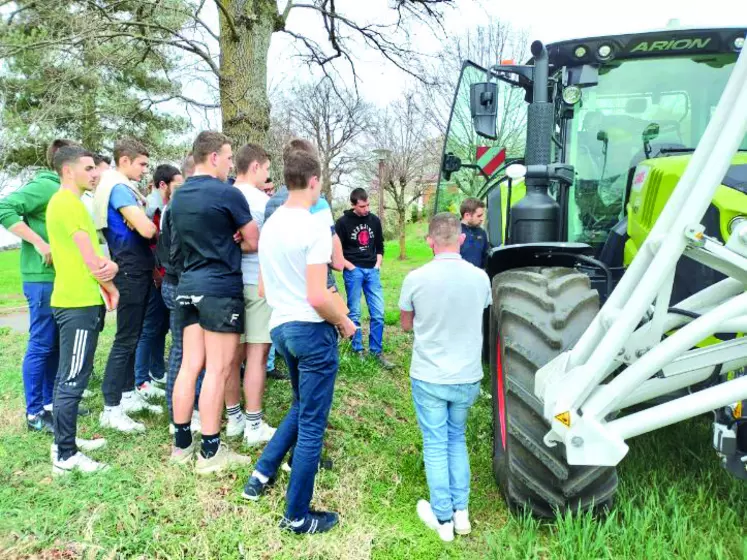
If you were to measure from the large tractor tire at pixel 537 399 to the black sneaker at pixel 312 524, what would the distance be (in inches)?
37.4

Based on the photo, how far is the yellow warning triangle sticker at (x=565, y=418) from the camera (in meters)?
2.20

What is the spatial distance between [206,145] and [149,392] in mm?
2374

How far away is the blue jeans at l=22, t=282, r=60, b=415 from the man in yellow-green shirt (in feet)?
2.26

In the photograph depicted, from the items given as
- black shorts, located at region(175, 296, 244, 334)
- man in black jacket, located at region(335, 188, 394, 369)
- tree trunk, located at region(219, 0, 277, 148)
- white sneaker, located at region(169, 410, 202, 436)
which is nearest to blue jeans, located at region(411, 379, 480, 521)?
black shorts, located at region(175, 296, 244, 334)

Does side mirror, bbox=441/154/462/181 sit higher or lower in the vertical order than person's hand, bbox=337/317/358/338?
higher

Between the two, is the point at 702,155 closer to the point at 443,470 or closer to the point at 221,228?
the point at 443,470

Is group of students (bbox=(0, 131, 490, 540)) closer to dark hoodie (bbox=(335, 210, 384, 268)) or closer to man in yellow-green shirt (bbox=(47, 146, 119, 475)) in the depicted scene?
man in yellow-green shirt (bbox=(47, 146, 119, 475))

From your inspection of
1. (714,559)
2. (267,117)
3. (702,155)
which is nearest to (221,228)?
(702,155)

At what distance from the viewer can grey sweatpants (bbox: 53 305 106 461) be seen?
10.5 feet

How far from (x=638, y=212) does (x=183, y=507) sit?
10.2ft

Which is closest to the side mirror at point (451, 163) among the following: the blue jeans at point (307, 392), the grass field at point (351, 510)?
the grass field at point (351, 510)

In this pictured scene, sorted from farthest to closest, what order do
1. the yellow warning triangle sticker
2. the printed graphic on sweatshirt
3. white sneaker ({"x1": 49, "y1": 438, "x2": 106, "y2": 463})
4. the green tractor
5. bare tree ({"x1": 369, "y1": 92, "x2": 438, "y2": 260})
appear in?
bare tree ({"x1": 369, "y1": 92, "x2": 438, "y2": 260}) → the printed graphic on sweatshirt → white sneaker ({"x1": 49, "y1": 438, "x2": 106, "y2": 463}) → the yellow warning triangle sticker → the green tractor

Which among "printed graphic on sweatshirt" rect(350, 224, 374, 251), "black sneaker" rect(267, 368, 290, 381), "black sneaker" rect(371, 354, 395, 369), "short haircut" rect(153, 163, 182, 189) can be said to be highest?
"short haircut" rect(153, 163, 182, 189)

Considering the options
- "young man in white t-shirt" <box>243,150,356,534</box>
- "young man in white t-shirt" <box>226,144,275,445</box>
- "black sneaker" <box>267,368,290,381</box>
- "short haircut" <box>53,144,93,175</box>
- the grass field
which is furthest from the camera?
"black sneaker" <box>267,368,290,381</box>
